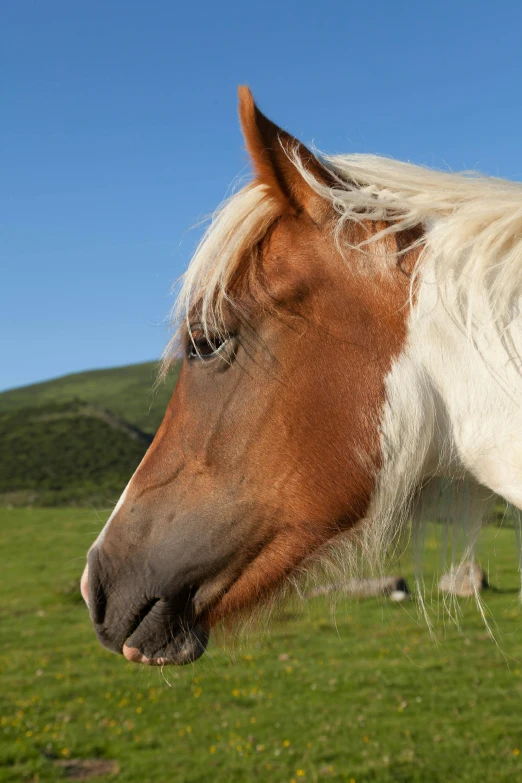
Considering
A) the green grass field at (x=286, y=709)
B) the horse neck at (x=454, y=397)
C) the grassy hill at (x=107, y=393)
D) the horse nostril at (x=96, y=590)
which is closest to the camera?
the horse neck at (x=454, y=397)

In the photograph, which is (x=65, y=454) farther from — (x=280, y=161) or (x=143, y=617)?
(x=280, y=161)

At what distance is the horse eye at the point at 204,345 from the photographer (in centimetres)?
230

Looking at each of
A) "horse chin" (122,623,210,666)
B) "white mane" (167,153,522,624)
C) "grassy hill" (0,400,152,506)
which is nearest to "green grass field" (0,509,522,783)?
"horse chin" (122,623,210,666)

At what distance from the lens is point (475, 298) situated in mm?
1976

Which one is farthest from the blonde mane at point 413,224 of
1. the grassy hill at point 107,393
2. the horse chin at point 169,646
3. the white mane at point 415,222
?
the grassy hill at point 107,393

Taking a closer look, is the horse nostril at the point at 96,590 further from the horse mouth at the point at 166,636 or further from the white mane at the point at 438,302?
the white mane at the point at 438,302

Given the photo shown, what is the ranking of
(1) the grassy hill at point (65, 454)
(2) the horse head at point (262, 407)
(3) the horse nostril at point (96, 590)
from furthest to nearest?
1. (1) the grassy hill at point (65, 454)
2. (3) the horse nostril at point (96, 590)
3. (2) the horse head at point (262, 407)

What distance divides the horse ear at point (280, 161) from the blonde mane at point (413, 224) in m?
0.04

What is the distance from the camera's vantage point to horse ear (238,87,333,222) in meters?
2.16

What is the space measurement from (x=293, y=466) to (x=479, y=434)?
0.56m

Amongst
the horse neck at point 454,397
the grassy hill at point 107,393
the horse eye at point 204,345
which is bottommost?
the grassy hill at point 107,393

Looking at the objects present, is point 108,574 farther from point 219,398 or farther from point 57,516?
point 57,516

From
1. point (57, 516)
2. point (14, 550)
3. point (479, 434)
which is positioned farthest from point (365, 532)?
point (57, 516)

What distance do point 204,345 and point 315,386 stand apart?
0.43m
